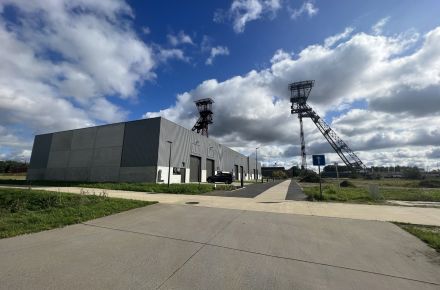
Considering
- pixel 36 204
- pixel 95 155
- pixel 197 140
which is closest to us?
pixel 36 204

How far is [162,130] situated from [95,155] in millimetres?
12575

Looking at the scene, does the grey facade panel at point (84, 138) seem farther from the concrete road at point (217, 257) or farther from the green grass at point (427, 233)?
the green grass at point (427, 233)

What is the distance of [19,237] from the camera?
6320 millimetres

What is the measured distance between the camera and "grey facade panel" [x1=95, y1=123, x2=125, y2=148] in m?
37.5

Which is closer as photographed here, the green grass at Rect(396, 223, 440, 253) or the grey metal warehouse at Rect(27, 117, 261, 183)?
the green grass at Rect(396, 223, 440, 253)

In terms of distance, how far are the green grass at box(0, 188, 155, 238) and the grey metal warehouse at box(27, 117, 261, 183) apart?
17.6 meters

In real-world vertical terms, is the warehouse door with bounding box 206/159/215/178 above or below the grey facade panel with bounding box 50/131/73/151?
below

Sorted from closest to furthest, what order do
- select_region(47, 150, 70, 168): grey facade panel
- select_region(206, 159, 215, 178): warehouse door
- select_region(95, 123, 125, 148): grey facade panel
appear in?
1. select_region(95, 123, 125, 148): grey facade panel
2. select_region(47, 150, 70, 168): grey facade panel
3. select_region(206, 159, 215, 178): warehouse door

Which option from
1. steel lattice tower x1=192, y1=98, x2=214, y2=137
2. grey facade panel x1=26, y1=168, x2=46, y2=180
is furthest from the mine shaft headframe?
grey facade panel x1=26, y1=168, x2=46, y2=180

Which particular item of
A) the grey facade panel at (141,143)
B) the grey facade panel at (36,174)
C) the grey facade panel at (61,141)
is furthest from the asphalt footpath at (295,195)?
the grey facade panel at (36,174)

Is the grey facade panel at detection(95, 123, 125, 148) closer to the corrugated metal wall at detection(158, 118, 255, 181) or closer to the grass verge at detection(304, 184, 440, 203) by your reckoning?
the corrugated metal wall at detection(158, 118, 255, 181)

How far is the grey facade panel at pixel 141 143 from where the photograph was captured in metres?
34.6

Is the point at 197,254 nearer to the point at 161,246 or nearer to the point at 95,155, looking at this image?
the point at 161,246

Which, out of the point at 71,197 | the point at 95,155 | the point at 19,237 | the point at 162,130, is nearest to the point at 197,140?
the point at 162,130
